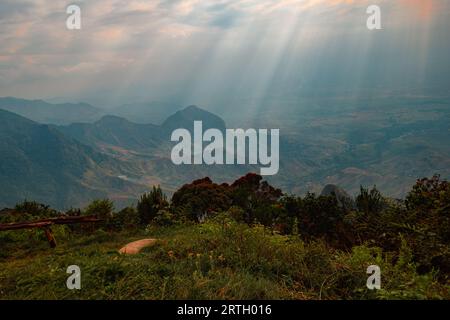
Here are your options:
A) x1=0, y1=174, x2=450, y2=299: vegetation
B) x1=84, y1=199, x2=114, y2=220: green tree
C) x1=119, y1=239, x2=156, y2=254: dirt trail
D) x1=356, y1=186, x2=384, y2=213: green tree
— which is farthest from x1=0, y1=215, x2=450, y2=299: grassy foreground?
x1=84, y1=199, x2=114, y2=220: green tree

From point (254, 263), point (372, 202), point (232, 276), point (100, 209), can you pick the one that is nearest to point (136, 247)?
point (254, 263)

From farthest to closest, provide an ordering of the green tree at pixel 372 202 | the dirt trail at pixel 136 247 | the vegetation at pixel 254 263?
the green tree at pixel 372 202 → the dirt trail at pixel 136 247 → the vegetation at pixel 254 263

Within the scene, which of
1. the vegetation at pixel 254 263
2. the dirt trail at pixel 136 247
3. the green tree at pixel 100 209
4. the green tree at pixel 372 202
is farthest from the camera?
the green tree at pixel 100 209

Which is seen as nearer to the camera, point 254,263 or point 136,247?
point 254,263

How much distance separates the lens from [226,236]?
25.1 feet

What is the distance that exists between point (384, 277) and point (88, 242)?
840cm

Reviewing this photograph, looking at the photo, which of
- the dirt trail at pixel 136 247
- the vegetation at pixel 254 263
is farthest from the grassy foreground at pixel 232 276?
the dirt trail at pixel 136 247

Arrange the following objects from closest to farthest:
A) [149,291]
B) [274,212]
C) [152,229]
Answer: [149,291] < [152,229] < [274,212]

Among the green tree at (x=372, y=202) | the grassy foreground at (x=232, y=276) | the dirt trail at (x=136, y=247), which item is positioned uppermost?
the green tree at (x=372, y=202)

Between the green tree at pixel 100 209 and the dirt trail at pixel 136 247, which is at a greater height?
the green tree at pixel 100 209

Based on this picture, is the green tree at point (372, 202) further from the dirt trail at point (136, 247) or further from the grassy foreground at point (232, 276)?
the dirt trail at point (136, 247)

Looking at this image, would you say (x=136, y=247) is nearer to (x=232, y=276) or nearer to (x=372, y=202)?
(x=232, y=276)
